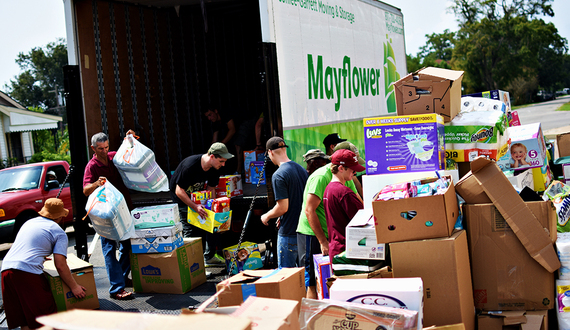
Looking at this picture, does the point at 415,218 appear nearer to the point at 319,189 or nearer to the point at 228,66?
the point at 319,189

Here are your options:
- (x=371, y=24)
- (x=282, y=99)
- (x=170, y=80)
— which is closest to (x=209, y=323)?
(x=282, y=99)

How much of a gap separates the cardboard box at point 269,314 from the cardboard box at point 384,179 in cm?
163

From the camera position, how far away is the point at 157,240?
544cm

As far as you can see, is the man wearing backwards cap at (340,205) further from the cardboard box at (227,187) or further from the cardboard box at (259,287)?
the cardboard box at (227,187)

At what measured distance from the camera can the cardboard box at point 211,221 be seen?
5840 millimetres

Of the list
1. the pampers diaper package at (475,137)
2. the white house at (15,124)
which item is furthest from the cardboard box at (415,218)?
the white house at (15,124)

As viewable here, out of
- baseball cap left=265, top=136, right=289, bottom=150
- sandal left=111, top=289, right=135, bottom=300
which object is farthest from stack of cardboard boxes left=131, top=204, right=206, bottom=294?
A: baseball cap left=265, top=136, right=289, bottom=150

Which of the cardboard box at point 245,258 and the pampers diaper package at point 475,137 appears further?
the cardboard box at point 245,258

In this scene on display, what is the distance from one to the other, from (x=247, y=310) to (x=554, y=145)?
6091mm

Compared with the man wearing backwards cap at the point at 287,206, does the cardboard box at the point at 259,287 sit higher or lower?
lower

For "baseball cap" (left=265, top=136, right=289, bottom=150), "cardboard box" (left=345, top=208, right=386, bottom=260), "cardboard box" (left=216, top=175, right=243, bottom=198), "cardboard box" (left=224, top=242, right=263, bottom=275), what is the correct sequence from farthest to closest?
"cardboard box" (left=216, top=175, right=243, bottom=198) < "cardboard box" (left=224, top=242, right=263, bottom=275) < "baseball cap" (left=265, top=136, right=289, bottom=150) < "cardboard box" (left=345, top=208, right=386, bottom=260)

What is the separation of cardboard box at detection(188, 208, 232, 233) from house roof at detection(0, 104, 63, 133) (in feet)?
69.6

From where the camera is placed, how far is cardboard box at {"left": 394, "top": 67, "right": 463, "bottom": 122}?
438 cm

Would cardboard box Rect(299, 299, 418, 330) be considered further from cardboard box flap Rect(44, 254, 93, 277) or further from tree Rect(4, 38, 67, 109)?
tree Rect(4, 38, 67, 109)
